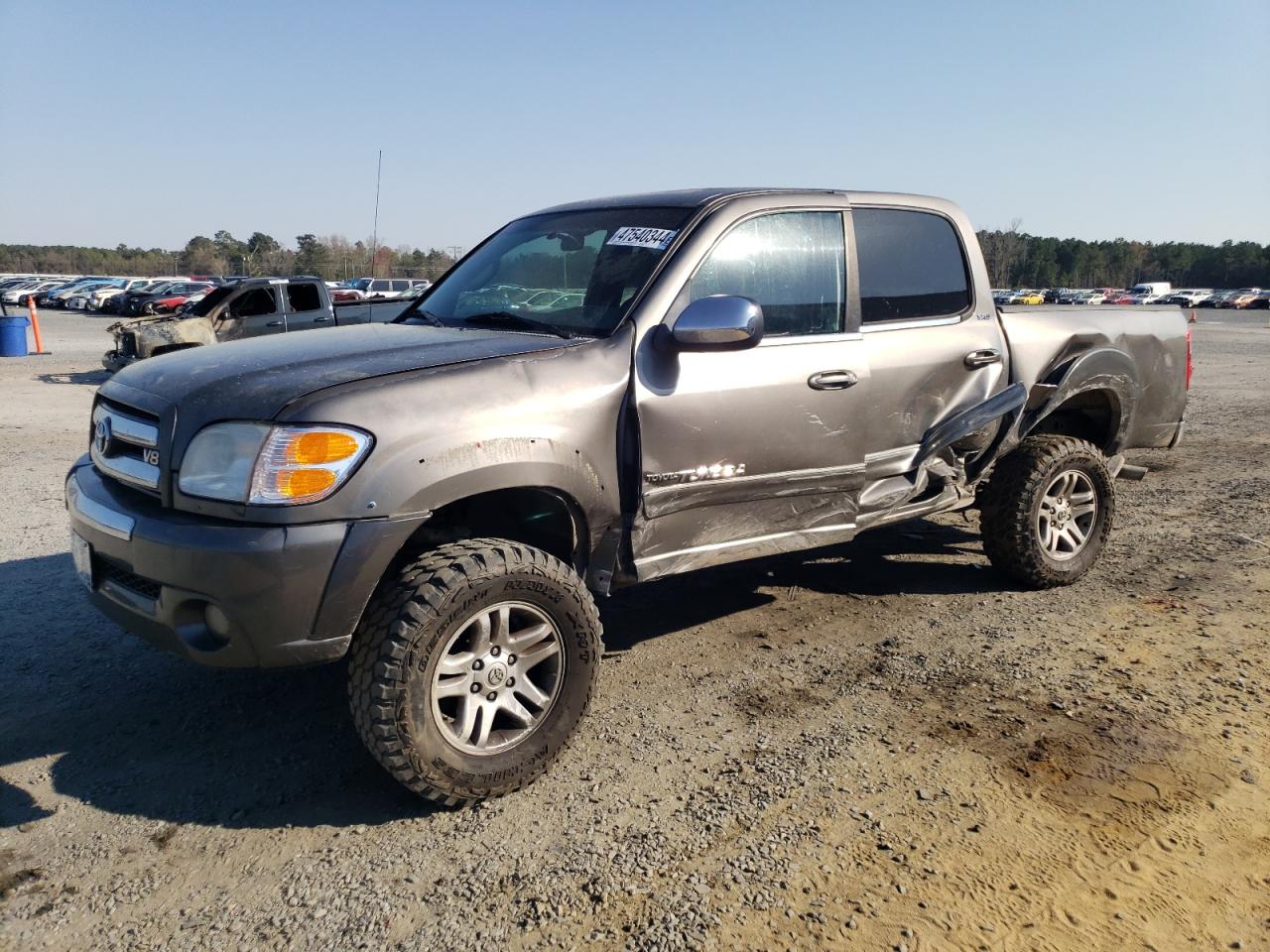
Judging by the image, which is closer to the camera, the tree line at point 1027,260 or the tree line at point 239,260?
the tree line at point 239,260

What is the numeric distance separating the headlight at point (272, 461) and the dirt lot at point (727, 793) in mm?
1052

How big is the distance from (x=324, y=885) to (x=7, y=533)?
4559 mm

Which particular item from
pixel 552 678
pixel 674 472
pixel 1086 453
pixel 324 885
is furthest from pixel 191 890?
pixel 1086 453

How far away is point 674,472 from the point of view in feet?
11.6

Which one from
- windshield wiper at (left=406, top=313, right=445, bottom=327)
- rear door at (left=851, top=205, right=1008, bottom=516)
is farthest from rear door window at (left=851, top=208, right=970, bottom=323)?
windshield wiper at (left=406, top=313, right=445, bottom=327)

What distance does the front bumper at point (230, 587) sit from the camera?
106 inches

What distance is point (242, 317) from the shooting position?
1467 cm

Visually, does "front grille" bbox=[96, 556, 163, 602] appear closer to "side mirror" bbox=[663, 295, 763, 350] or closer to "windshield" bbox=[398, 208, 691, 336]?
"windshield" bbox=[398, 208, 691, 336]

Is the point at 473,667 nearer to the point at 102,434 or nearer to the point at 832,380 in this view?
the point at 102,434

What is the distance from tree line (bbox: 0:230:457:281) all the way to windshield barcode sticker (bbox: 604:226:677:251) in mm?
23807

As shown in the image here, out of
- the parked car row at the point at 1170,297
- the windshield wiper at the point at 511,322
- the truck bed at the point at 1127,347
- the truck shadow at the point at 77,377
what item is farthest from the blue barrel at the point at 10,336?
the parked car row at the point at 1170,297

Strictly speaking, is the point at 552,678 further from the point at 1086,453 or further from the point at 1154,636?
the point at 1086,453

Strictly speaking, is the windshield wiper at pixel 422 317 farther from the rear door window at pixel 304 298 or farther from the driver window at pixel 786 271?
the rear door window at pixel 304 298

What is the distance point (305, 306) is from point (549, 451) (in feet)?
43.3
